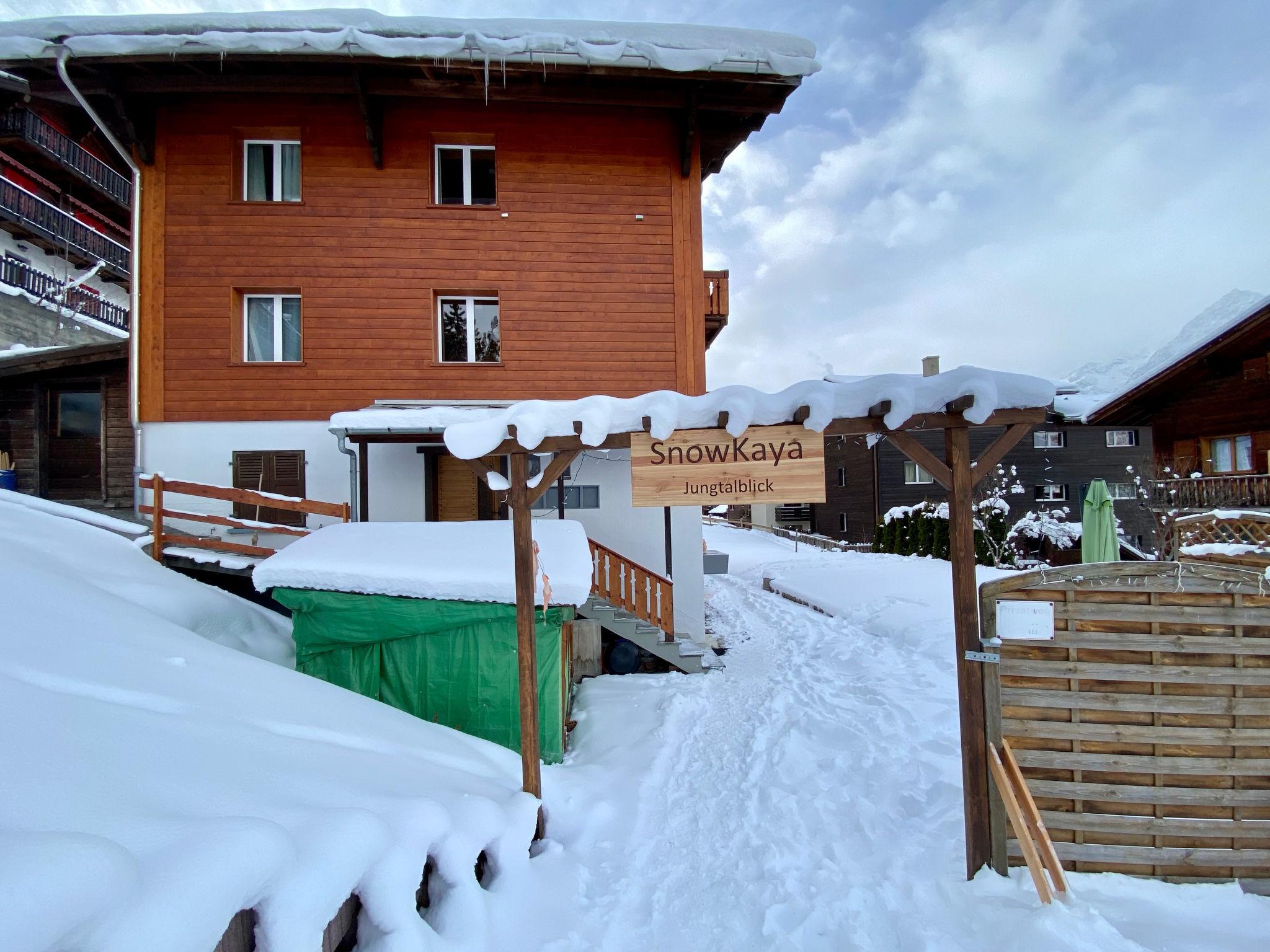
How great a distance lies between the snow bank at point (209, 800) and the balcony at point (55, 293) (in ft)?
55.3

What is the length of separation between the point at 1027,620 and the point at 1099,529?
4866 mm

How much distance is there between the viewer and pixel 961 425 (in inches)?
154

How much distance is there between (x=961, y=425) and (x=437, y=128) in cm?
1073

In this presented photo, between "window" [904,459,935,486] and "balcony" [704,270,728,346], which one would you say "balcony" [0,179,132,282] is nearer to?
"balcony" [704,270,728,346]

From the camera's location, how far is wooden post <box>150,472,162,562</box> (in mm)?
8344

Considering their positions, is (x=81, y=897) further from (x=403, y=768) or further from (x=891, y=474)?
(x=891, y=474)

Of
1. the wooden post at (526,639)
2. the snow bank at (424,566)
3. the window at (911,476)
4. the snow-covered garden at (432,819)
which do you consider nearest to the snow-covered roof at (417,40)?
the snow-covered garden at (432,819)

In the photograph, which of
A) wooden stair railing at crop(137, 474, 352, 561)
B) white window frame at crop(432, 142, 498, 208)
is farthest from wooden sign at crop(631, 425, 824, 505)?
white window frame at crop(432, 142, 498, 208)

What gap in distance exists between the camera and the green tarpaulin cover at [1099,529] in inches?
289

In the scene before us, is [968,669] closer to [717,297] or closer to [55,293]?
[717,297]

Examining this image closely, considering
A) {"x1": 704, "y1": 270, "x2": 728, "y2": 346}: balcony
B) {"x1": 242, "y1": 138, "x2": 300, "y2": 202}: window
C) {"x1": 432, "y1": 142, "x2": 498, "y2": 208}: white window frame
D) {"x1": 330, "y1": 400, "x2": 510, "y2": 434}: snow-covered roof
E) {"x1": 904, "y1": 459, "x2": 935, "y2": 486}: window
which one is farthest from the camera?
{"x1": 904, "y1": 459, "x2": 935, "y2": 486}: window

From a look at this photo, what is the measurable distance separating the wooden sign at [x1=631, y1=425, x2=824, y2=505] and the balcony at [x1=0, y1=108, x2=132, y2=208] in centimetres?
1582

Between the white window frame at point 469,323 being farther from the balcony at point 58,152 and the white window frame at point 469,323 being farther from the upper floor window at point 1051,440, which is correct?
the upper floor window at point 1051,440

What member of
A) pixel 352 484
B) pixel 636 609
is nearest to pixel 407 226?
pixel 352 484
